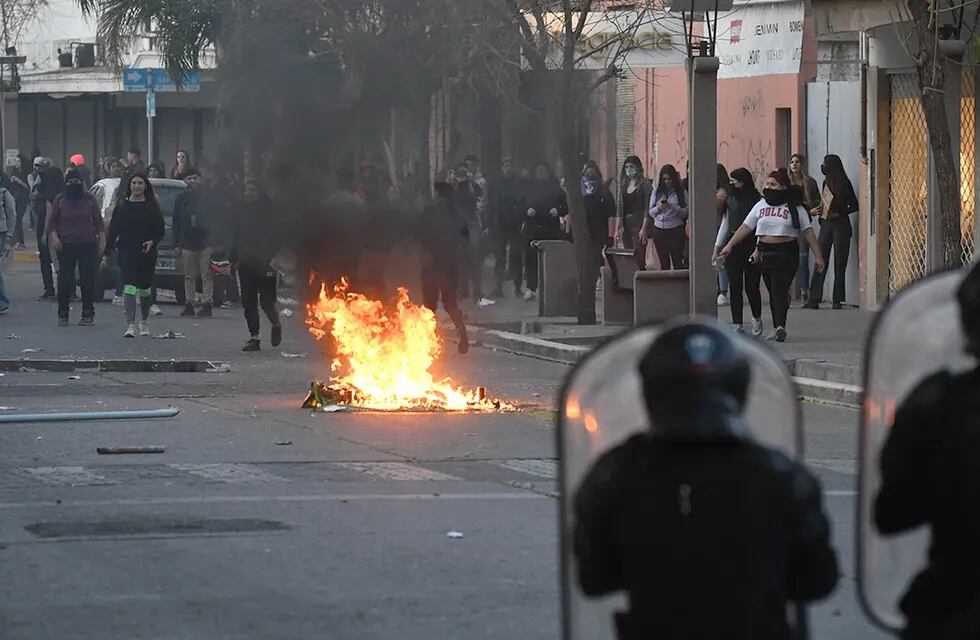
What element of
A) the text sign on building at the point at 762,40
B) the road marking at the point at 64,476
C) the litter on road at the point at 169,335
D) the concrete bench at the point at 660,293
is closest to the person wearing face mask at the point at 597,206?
the text sign on building at the point at 762,40

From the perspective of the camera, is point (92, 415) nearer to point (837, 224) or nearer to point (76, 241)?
point (76, 241)

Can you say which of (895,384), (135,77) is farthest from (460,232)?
(135,77)

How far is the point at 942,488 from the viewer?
12.5 feet

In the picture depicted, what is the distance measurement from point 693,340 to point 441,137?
46.0ft

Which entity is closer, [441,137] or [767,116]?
[441,137]

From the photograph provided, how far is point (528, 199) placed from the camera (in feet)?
72.8

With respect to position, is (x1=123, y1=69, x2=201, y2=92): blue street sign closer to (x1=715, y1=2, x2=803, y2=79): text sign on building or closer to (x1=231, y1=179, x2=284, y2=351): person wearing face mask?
(x1=715, y1=2, x2=803, y2=79): text sign on building

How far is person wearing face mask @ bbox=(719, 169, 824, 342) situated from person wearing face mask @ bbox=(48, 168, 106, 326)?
296 inches

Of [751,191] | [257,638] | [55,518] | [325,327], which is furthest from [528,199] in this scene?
[257,638]

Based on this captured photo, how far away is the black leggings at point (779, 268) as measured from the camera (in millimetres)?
17516

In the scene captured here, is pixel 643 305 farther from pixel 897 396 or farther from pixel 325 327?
pixel 897 396

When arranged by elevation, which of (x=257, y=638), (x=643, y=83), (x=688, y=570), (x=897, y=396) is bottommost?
(x=257, y=638)

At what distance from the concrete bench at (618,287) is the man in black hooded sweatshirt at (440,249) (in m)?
2.95

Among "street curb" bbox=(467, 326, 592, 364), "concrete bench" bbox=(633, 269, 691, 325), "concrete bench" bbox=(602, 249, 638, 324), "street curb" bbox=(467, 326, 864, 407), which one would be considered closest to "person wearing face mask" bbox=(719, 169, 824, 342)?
"concrete bench" bbox=(633, 269, 691, 325)
